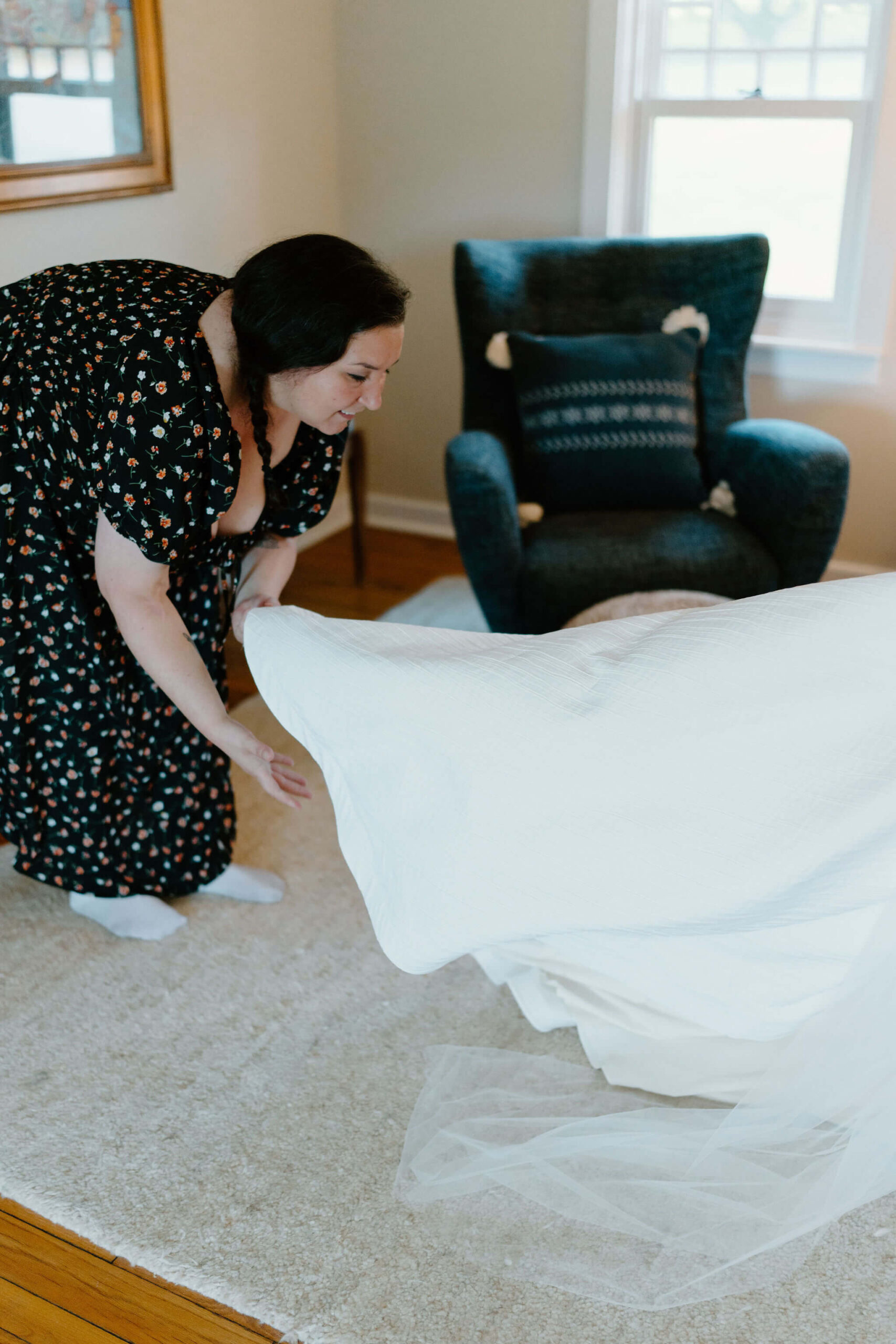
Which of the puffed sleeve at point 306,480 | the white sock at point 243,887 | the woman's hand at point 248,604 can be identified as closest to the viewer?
the woman's hand at point 248,604

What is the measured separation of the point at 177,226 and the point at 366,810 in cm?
218

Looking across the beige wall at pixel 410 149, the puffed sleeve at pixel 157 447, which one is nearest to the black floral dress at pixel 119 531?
the puffed sleeve at pixel 157 447

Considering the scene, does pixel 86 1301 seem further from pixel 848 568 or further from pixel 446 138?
pixel 446 138

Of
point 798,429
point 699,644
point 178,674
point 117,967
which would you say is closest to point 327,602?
point 798,429

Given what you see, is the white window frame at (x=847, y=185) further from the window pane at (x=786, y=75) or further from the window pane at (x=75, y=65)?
the window pane at (x=75, y=65)

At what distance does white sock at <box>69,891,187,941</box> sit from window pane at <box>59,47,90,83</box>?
174 centimetres

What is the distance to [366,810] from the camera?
1.32 m

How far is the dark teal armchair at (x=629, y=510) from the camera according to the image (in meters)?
2.50

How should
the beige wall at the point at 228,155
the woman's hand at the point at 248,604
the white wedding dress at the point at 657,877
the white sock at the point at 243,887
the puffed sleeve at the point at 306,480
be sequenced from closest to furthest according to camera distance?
the white wedding dress at the point at 657,877
the woman's hand at the point at 248,604
the puffed sleeve at the point at 306,480
the white sock at the point at 243,887
the beige wall at the point at 228,155

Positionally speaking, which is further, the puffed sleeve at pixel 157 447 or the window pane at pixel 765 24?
the window pane at pixel 765 24

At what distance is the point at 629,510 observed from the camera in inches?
112

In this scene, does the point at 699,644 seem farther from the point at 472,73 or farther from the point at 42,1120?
the point at 472,73

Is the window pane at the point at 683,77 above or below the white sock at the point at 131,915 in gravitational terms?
A: above

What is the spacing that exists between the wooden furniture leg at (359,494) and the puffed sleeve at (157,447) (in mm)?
1751
